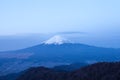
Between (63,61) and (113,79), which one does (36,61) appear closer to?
(63,61)

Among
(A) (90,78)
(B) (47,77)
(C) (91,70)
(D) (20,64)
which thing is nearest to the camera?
(A) (90,78)

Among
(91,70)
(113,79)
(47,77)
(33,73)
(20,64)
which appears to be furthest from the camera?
(20,64)

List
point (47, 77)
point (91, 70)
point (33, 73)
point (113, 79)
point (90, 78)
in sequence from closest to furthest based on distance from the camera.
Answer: point (113, 79) → point (90, 78) → point (91, 70) → point (47, 77) → point (33, 73)

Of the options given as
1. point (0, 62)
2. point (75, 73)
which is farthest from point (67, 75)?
point (0, 62)

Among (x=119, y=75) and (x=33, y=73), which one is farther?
(x=33, y=73)

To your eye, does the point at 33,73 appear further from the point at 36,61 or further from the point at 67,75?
the point at 36,61

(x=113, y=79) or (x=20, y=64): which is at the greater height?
(x=113, y=79)

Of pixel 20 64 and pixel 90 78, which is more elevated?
pixel 90 78

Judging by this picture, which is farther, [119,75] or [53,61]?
[53,61]

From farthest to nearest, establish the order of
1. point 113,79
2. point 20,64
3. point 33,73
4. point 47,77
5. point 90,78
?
point 20,64 → point 33,73 → point 47,77 → point 90,78 → point 113,79

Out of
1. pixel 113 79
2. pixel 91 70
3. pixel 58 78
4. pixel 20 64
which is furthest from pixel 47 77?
pixel 20 64
